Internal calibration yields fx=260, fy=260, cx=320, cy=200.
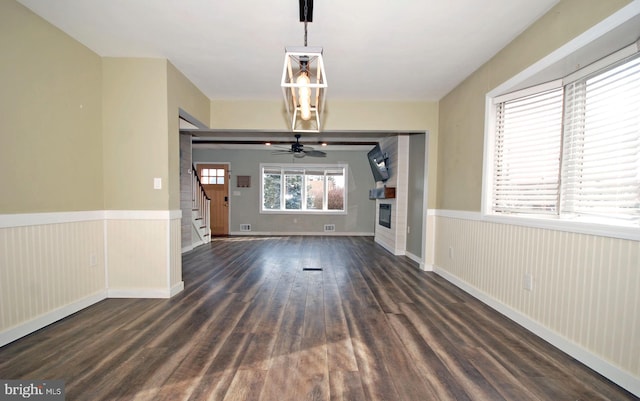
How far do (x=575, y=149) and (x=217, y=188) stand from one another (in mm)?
7517

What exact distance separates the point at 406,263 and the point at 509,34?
337 cm

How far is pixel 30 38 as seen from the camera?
82.2 inches

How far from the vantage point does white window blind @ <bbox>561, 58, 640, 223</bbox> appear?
166 centimetres

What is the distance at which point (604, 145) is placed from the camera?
183 centimetres

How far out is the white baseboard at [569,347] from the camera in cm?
156

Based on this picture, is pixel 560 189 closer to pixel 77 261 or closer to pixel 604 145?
pixel 604 145

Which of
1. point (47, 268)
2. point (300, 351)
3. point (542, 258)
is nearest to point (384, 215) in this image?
point (542, 258)

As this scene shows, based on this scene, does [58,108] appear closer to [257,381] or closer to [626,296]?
[257,381]

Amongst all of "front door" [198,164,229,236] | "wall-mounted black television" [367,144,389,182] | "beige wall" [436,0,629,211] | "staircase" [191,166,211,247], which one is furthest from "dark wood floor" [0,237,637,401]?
"front door" [198,164,229,236]

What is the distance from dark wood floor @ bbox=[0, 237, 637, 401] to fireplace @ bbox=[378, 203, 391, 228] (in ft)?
8.82

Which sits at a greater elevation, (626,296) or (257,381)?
(626,296)

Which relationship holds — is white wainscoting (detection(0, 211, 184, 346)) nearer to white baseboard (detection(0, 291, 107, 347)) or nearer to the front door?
white baseboard (detection(0, 291, 107, 347))

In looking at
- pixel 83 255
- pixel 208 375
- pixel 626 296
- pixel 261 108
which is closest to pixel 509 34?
pixel 626 296

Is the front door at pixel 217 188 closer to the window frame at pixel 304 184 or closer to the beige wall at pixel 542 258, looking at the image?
the window frame at pixel 304 184
